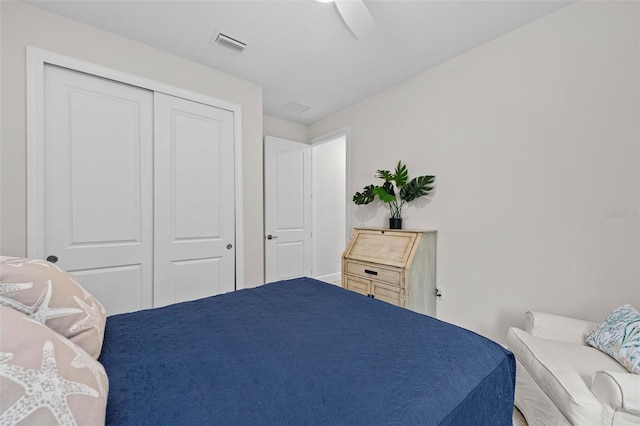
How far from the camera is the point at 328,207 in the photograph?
15.2 ft

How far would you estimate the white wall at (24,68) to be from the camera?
177 centimetres

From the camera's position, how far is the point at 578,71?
6.02 ft

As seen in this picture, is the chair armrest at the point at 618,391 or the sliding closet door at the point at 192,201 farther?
the sliding closet door at the point at 192,201

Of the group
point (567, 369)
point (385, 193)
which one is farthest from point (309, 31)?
point (567, 369)

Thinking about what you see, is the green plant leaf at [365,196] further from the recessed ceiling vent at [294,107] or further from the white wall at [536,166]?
the recessed ceiling vent at [294,107]

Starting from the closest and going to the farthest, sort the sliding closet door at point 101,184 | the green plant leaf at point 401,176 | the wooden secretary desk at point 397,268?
the sliding closet door at point 101,184 → the wooden secretary desk at point 397,268 → the green plant leaf at point 401,176

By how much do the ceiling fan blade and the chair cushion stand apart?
6.90ft

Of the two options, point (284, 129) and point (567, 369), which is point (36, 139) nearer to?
point (284, 129)

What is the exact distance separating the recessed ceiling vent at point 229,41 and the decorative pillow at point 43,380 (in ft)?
7.49

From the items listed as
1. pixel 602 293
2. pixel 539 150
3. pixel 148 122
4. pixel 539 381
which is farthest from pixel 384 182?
pixel 148 122

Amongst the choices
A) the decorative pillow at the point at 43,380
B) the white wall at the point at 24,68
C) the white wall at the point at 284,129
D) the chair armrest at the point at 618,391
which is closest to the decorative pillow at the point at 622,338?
the chair armrest at the point at 618,391

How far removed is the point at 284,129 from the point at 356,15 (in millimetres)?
2566

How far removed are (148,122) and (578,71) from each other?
10.8 feet

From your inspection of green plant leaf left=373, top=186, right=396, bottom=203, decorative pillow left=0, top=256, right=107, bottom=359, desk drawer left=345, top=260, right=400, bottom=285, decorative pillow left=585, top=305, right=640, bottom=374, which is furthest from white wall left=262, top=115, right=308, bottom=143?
decorative pillow left=585, top=305, right=640, bottom=374
